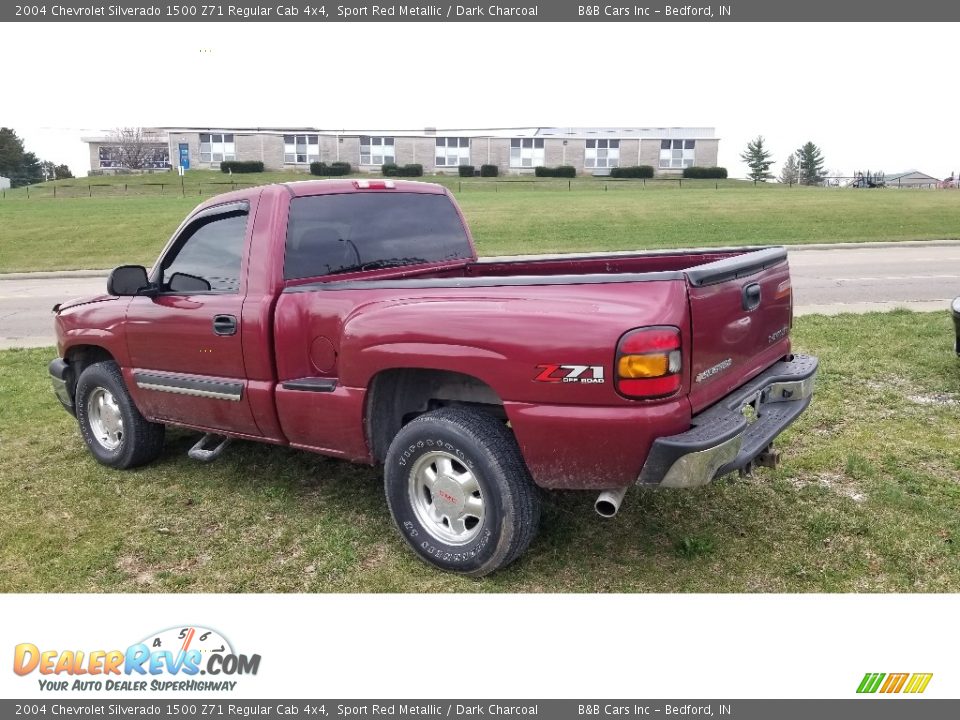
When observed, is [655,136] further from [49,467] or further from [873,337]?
[49,467]

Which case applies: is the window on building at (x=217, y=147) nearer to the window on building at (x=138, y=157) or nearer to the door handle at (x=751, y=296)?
the window on building at (x=138, y=157)

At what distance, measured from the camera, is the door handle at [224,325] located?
426 cm

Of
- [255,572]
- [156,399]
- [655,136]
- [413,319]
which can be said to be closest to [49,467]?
[156,399]

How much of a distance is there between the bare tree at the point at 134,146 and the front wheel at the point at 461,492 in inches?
A: 3430

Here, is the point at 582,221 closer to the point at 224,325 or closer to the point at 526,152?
the point at 224,325

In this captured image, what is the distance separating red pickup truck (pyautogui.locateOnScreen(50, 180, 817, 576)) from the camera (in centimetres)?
309

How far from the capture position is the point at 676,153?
7638 cm

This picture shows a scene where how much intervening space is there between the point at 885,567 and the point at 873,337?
5.31 metres

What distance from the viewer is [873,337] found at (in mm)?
8266

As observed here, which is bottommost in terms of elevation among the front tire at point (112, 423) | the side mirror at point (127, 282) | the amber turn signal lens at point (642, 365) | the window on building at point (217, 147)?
the front tire at point (112, 423)

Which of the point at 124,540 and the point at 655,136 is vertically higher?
the point at 655,136

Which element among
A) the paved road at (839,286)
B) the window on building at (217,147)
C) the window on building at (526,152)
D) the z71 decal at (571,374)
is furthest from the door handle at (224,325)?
the window on building at (217,147)

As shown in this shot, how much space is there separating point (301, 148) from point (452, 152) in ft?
47.2

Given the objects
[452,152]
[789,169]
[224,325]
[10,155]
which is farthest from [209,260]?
[789,169]
